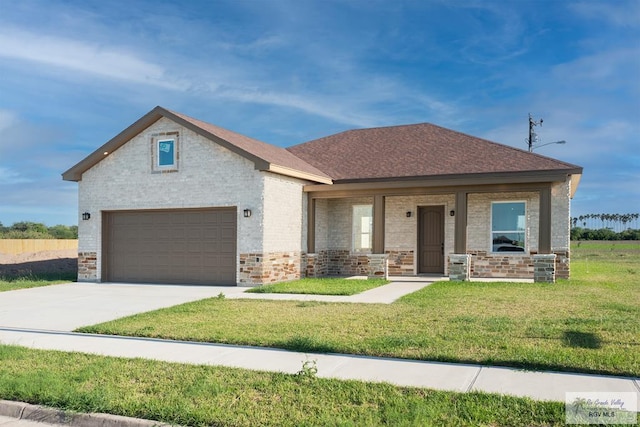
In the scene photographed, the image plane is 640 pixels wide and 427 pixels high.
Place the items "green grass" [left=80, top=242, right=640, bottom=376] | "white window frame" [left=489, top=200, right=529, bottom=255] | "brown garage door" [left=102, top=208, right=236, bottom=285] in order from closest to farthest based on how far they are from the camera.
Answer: "green grass" [left=80, top=242, right=640, bottom=376] → "brown garage door" [left=102, top=208, right=236, bottom=285] → "white window frame" [left=489, top=200, right=529, bottom=255]

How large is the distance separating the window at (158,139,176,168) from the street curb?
40.4 feet

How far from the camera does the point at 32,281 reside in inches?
683

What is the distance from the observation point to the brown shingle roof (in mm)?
17734

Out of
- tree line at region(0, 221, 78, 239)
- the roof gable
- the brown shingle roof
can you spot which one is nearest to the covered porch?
the brown shingle roof

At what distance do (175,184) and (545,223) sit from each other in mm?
11486

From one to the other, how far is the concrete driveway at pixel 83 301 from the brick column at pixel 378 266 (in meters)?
4.61

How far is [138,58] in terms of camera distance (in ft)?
56.7

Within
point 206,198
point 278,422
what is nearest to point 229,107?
point 206,198

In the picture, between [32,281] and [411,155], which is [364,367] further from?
[32,281]

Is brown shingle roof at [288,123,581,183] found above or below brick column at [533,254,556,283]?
above

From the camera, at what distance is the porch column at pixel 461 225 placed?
1648cm

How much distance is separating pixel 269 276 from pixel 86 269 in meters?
6.69

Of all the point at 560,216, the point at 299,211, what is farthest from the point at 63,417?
the point at 560,216

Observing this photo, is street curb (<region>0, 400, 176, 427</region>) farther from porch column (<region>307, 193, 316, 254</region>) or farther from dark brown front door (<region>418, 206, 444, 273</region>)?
dark brown front door (<region>418, 206, 444, 273</region>)
